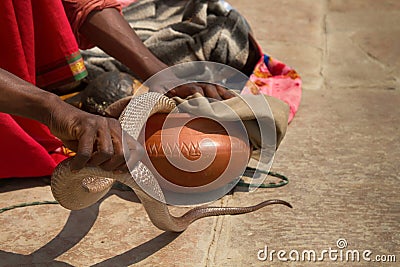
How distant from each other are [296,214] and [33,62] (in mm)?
1250

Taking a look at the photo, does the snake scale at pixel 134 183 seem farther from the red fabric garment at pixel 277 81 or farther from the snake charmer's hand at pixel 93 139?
the red fabric garment at pixel 277 81

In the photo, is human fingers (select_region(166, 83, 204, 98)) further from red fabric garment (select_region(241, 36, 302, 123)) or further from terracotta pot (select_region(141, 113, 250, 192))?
red fabric garment (select_region(241, 36, 302, 123))

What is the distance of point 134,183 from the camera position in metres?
2.27

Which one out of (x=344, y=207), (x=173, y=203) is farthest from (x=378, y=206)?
(x=173, y=203)

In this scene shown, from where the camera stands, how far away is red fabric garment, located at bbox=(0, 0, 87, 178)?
298cm

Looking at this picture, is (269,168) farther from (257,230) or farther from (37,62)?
(37,62)

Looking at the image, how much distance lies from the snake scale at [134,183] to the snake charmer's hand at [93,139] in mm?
52

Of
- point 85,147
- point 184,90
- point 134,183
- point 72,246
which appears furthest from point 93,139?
point 184,90

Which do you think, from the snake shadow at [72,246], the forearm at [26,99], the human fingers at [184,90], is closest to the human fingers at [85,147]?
the forearm at [26,99]

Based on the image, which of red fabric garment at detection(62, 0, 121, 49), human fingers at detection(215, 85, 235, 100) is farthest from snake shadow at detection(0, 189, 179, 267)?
red fabric garment at detection(62, 0, 121, 49)

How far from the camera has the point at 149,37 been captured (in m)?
4.24

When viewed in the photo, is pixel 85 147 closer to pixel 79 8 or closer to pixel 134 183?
pixel 134 183

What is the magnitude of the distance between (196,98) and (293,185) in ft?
1.85

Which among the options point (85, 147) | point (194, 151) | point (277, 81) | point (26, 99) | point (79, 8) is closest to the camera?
point (85, 147)
